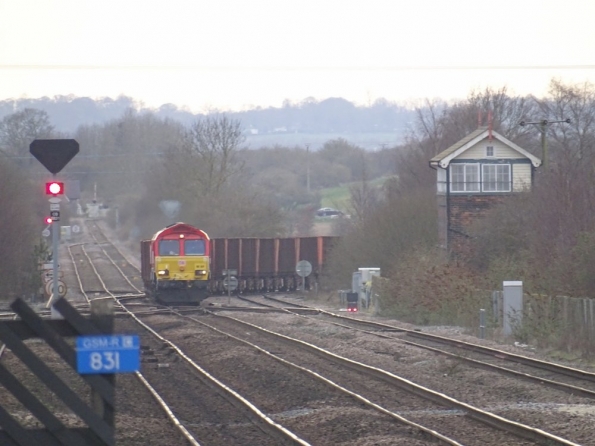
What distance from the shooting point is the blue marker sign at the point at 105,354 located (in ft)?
18.2

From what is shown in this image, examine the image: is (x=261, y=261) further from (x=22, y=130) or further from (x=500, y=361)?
(x=22, y=130)

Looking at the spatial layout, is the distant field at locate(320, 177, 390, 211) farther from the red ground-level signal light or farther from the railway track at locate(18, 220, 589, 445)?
the red ground-level signal light

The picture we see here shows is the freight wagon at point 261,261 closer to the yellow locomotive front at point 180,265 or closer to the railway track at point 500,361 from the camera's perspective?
the yellow locomotive front at point 180,265

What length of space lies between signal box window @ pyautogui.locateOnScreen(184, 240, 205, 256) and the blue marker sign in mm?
30629

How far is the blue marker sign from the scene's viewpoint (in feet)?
18.2

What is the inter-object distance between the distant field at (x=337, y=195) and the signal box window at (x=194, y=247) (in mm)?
63752

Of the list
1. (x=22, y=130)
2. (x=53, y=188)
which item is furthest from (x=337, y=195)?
(x=53, y=188)

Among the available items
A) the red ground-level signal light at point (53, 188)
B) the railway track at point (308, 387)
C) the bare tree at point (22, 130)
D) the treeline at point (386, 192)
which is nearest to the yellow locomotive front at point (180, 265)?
the treeline at point (386, 192)

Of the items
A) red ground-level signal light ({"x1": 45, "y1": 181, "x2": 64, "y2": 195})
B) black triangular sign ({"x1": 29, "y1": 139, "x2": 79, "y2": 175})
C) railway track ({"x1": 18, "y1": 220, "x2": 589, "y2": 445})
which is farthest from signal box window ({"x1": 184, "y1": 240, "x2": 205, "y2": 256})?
black triangular sign ({"x1": 29, "y1": 139, "x2": 79, "y2": 175})

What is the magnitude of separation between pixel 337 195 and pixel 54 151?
93048mm

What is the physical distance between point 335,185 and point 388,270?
8096 cm

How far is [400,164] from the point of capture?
2334 inches

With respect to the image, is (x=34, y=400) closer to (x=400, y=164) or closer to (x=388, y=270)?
(x=388, y=270)

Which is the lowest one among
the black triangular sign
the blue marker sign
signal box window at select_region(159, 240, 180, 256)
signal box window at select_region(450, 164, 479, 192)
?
the blue marker sign
